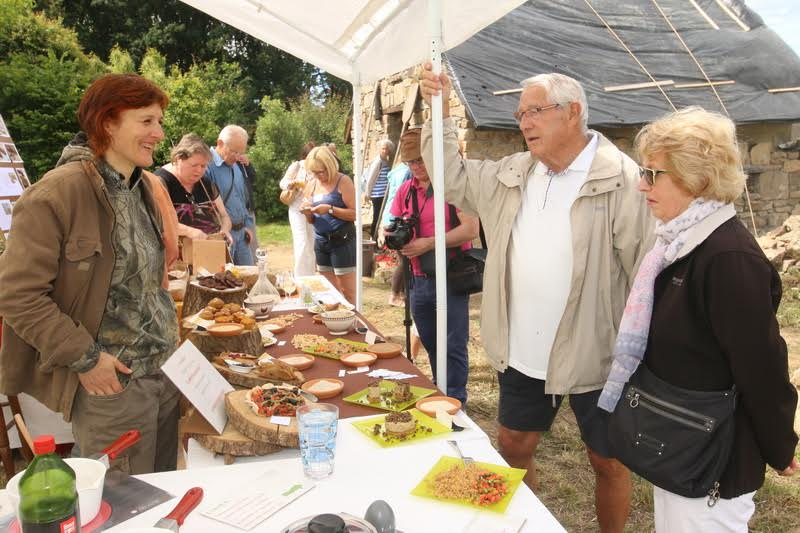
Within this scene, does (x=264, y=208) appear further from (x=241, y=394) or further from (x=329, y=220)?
(x=241, y=394)

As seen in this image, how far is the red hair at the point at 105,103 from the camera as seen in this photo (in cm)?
195

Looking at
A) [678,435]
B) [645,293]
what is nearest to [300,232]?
[645,293]

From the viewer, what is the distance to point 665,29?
9.67 metres

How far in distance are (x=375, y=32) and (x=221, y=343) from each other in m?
1.83

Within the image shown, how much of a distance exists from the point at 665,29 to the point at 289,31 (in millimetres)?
7958

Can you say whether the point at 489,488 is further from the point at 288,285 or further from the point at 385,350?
the point at 288,285

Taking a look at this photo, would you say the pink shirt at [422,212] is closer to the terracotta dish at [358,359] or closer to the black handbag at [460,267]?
the black handbag at [460,267]

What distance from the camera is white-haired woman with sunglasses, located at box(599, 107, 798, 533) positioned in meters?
1.57

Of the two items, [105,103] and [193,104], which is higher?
[193,104]

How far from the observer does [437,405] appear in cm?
201

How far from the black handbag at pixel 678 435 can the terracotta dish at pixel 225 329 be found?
1.50 meters

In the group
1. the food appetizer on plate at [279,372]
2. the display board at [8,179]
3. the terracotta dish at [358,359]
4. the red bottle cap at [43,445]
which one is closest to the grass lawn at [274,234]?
the display board at [8,179]

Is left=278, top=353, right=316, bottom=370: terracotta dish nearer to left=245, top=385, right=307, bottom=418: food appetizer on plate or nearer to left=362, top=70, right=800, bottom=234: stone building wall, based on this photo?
left=245, top=385, right=307, bottom=418: food appetizer on plate

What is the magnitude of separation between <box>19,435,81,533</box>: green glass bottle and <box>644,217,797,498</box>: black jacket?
58.4 inches
